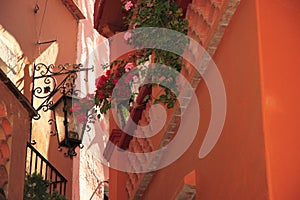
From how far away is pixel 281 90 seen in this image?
18.5ft

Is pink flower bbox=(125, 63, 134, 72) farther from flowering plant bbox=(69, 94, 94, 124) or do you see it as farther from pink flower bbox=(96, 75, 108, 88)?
flowering plant bbox=(69, 94, 94, 124)

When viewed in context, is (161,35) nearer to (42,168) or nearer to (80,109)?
(80,109)

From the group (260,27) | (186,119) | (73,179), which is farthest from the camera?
(73,179)

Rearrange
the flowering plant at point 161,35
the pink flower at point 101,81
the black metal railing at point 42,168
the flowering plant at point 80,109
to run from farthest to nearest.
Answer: the black metal railing at point 42,168
the flowering plant at point 80,109
the pink flower at point 101,81
the flowering plant at point 161,35

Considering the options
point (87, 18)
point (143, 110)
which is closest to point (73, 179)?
point (87, 18)

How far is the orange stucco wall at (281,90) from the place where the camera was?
17.5ft

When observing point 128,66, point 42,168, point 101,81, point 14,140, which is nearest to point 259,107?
point 14,140

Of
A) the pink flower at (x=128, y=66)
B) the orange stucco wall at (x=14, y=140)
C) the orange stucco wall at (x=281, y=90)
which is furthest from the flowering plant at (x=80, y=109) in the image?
the orange stucco wall at (x=281, y=90)

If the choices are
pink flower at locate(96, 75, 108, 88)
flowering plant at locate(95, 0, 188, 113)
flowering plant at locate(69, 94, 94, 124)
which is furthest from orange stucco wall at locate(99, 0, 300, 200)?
flowering plant at locate(69, 94, 94, 124)

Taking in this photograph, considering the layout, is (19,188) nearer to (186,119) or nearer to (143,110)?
(186,119)

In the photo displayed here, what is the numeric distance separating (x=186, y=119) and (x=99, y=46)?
33.2ft

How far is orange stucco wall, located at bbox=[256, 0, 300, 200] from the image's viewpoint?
17.5 feet

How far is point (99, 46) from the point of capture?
1752cm

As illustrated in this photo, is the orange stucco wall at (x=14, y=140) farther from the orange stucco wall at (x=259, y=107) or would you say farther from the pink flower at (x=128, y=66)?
the pink flower at (x=128, y=66)
